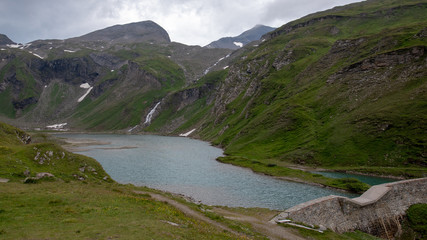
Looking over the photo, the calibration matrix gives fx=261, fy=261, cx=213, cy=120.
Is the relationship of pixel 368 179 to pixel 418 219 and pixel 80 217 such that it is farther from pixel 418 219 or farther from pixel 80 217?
pixel 80 217

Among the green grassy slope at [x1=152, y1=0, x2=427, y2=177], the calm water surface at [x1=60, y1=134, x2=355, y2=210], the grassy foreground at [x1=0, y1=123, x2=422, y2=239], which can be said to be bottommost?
the calm water surface at [x1=60, y1=134, x2=355, y2=210]

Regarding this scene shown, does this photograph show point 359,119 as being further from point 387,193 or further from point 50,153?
point 50,153

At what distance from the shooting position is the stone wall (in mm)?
33250

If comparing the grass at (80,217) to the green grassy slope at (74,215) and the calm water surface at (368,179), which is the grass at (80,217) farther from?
the calm water surface at (368,179)

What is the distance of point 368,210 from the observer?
125 ft

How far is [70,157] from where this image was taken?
47.2 meters

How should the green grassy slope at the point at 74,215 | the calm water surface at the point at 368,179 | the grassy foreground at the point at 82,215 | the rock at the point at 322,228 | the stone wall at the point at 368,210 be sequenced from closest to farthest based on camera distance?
the green grassy slope at the point at 74,215 → the grassy foreground at the point at 82,215 → the rock at the point at 322,228 → the stone wall at the point at 368,210 → the calm water surface at the point at 368,179

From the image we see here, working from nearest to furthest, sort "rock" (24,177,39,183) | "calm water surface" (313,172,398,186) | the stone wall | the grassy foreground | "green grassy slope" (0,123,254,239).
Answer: "green grassy slope" (0,123,254,239)
the grassy foreground
"rock" (24,177,39,183)
the stone wall
"calm water surface" (313,172,398,186)

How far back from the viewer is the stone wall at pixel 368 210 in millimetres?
33250

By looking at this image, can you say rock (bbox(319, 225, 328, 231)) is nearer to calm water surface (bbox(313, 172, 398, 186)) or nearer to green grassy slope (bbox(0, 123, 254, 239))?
green grassy slope (bbox(0, 123, 254, 239))

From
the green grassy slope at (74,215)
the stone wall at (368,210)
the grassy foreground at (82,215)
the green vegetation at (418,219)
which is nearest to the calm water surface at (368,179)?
the stone wall at (368,210)

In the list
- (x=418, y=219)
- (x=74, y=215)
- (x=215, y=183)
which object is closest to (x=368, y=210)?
(x=418, y=219)

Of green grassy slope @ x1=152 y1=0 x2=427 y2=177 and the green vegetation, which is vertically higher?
green grassy slope @ x1=152 y1=0 x2=427 y2=177

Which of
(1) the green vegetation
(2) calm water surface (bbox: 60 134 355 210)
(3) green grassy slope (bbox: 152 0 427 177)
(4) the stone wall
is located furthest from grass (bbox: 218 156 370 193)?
(1) the green vegetation
